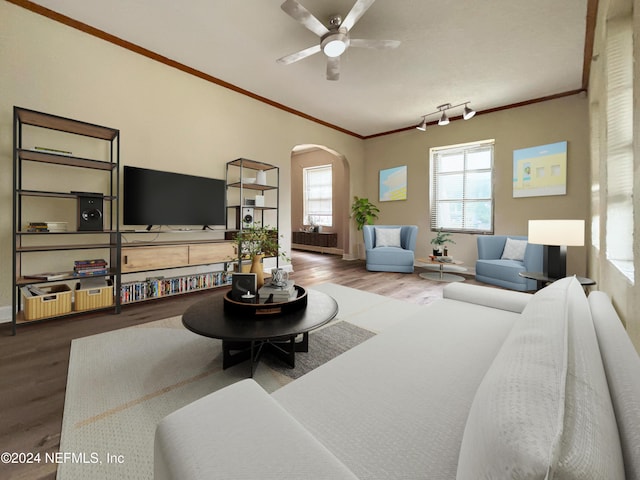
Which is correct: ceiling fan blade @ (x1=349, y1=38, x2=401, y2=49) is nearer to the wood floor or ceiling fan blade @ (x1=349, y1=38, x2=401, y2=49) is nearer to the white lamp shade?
the white lamp shade

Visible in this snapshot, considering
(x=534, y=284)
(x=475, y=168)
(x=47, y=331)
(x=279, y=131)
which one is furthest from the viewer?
(x=475, y=168)

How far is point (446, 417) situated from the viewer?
2.69 ft

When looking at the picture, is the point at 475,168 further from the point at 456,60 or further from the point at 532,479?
the point at 532,479

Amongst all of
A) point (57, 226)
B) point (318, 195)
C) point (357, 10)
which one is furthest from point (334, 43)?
point (318, 195)

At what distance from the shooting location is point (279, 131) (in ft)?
16.3

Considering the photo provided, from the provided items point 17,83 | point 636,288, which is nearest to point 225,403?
point 636,288

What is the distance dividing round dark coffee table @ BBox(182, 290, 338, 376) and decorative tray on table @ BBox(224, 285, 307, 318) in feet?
0.11

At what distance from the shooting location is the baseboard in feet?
8.57

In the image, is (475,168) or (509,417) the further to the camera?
(475,168)

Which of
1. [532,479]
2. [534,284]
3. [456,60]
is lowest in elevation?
[534,284]

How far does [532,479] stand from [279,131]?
5.21m

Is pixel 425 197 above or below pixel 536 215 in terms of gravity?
above

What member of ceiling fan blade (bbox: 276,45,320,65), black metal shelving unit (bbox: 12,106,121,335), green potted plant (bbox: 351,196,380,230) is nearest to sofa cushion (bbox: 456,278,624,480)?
ceiling fan blade (bbox: 276,45,320,65)

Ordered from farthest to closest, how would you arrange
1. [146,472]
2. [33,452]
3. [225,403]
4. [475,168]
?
[475,168] < [33,452] < [146,472] < [225,403]
